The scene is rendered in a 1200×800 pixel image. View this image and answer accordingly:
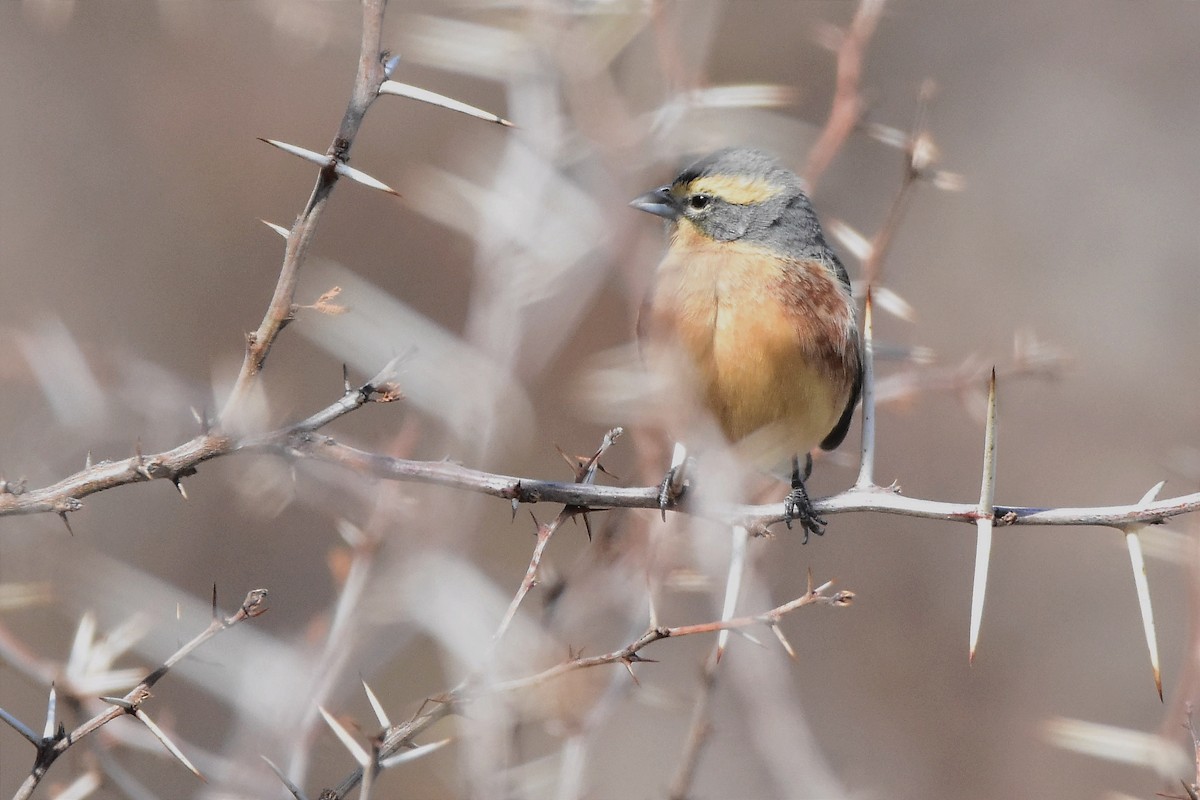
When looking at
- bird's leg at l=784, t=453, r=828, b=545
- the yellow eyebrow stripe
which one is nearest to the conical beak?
the yellow eyebrow stripe

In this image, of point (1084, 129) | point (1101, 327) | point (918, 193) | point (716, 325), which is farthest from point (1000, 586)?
point (716, 325)

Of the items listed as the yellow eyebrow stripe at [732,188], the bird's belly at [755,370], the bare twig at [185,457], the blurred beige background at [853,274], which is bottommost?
the blurred beige background at [853,274]

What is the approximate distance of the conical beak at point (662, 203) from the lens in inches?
199

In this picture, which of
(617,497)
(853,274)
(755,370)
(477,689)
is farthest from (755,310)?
(853,274)

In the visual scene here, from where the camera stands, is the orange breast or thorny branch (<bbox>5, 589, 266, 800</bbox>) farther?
the orange breast

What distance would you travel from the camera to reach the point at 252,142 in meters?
9.54

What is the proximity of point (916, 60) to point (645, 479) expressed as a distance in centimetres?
735

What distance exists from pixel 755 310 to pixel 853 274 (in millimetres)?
3178

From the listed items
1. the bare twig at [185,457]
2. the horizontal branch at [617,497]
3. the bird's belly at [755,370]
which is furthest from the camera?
the bird's belly at [755,370]

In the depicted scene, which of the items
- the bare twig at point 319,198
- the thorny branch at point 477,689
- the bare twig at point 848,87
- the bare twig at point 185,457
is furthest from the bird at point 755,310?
the bare twig at point 319,198

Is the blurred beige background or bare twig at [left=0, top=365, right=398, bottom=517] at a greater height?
bare twig at [left=0, top=365, right=398, bottom=517]

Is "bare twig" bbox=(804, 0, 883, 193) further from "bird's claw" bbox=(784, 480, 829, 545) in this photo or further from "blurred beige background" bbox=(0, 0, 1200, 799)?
"blurred beige background" bbox=(0, 0, 1200, 799)

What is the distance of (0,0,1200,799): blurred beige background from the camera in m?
7.72

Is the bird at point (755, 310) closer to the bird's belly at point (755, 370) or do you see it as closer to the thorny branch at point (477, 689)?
the bird's belly at point (755, 370)
